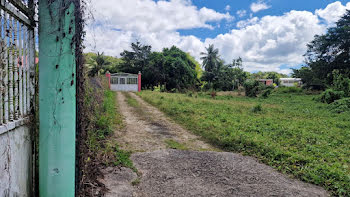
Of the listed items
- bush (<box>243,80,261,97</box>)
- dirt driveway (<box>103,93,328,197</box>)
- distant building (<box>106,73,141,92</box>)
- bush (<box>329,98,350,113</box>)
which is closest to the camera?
dirt driveway (<box>103,93,328,197</box>)

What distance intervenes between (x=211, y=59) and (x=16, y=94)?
139 ft

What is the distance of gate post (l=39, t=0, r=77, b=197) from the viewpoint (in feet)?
7.42

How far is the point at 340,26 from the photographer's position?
28.9 metres

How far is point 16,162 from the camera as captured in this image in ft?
6.64

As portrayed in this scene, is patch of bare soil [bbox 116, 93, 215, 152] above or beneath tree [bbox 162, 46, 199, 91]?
beneath

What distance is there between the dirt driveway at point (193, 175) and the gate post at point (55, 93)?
828 mm

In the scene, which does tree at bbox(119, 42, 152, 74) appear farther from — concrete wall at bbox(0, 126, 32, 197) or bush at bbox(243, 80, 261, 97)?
concrete wall at bbox(0, 126, 32, 197)

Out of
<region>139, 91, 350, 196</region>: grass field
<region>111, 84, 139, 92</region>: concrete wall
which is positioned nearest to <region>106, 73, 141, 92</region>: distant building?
<region>111, 84, 139, 92</region>: concrete wall

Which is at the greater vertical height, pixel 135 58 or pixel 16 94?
pixel 135 58

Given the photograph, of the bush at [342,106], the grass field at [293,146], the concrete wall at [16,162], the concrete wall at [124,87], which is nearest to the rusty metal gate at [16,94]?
the concrete wall at [16,162]

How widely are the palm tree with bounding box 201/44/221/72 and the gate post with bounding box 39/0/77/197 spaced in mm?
40448

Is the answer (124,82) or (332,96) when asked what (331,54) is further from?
(124,82)

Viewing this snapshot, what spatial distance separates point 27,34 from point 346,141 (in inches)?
268

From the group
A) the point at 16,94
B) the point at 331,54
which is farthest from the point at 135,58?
the point at 16,94
